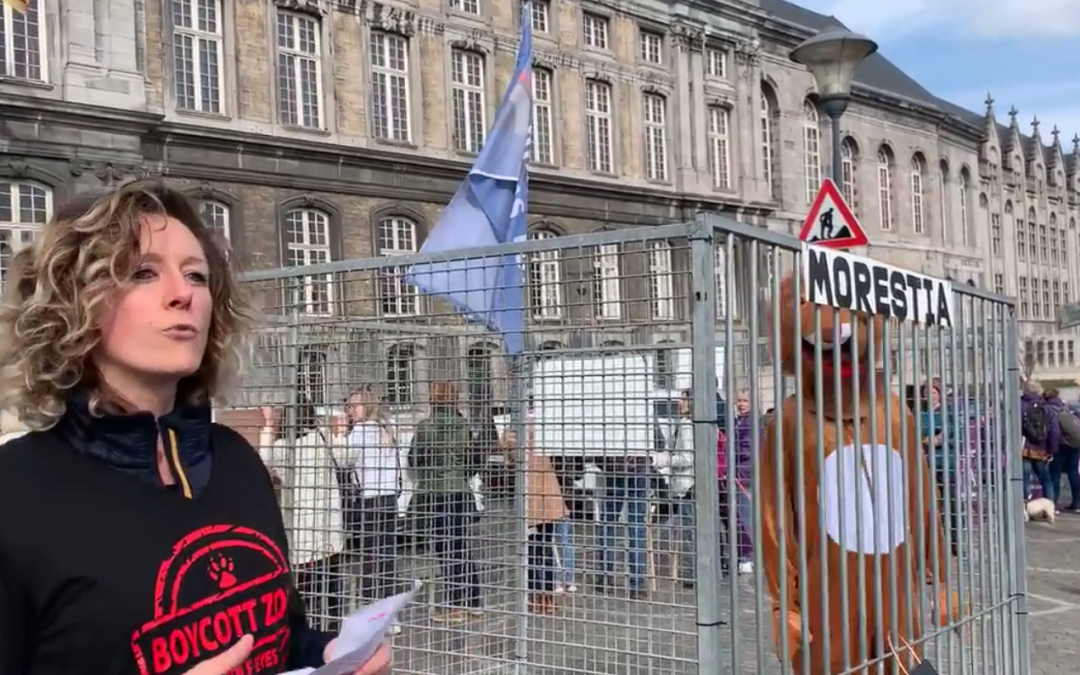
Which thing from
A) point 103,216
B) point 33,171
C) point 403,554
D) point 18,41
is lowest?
point 403,554

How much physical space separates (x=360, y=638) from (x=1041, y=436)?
14.8 meters

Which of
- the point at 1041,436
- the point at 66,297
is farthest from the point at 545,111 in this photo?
the point at 66,297

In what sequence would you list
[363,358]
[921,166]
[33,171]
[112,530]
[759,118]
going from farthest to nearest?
[921,166] → [759,118] → [33,171] → [363,358] → [112,530]

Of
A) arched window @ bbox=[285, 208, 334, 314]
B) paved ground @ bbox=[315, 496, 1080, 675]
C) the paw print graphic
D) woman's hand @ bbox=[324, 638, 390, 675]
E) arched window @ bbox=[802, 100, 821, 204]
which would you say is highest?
arched window @ bbox=[802, 100, 821, 204]

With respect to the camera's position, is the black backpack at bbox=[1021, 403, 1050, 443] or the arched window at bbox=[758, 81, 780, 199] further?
the arched window at bbox=[758, 81, 780, 199]

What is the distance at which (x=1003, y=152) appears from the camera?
5934 cm

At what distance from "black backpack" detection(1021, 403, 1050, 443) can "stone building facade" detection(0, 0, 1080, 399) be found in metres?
4.00

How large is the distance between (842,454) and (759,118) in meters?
33.5

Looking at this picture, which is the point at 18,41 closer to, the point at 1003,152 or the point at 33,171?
the point at 33,171

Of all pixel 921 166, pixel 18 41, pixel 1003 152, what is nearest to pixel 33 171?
pixel 18 41

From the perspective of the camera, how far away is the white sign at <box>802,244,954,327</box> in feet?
10.2

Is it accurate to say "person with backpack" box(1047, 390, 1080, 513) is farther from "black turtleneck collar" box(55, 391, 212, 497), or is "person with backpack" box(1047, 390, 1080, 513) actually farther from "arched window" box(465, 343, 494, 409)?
"black turtleneck collar" box(55, 391, 212, 497)

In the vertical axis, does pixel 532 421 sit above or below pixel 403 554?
above

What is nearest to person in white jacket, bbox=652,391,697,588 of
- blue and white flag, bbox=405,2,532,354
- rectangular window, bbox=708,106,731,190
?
blue and white flag, bbox=405,2,532,354
